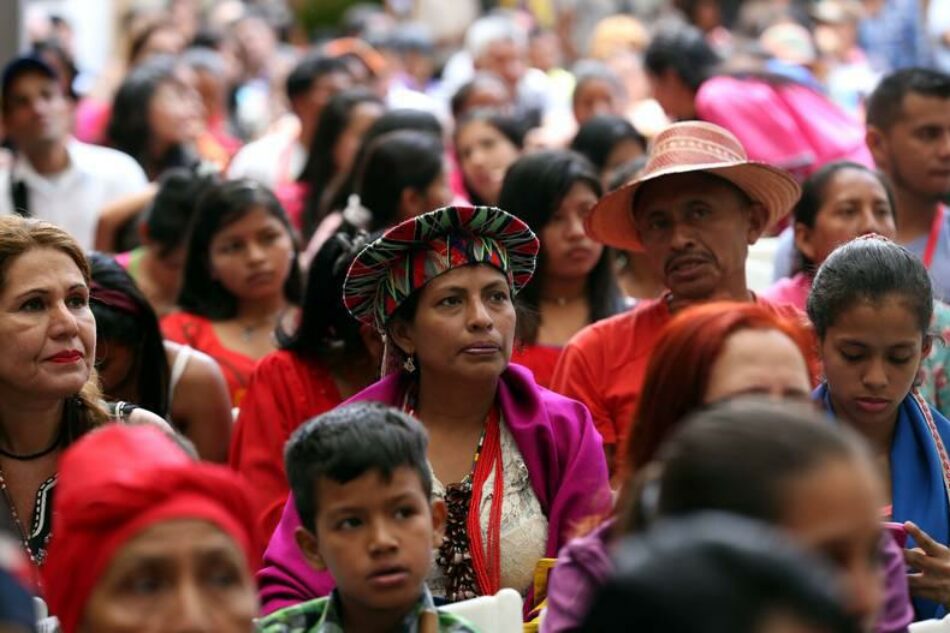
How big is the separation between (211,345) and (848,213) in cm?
220

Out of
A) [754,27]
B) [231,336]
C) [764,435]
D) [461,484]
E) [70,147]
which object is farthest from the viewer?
[754,27]

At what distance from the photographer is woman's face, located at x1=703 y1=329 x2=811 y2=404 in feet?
10.5

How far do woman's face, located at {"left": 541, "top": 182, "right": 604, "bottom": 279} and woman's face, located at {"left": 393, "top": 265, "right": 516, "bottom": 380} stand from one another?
1.60 meters

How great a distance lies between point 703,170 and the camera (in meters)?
5.10

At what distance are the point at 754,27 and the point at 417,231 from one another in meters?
10.4

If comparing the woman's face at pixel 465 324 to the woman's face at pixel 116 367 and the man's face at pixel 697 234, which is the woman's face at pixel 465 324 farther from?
the woman's face at pixel 116 367

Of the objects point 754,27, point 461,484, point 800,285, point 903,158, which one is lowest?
point 461,484

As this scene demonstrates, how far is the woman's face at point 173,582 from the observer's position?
8.93 feet

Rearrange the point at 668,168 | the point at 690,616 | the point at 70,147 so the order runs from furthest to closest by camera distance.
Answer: the point at 70,147, the point at 668,168, the point at 690,616

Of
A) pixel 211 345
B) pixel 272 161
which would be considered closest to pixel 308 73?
pixel 272 161

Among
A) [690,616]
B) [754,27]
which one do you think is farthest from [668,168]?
[754,27]

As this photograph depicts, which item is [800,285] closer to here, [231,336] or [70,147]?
[231,336]

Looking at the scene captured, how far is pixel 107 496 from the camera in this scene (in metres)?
2.80

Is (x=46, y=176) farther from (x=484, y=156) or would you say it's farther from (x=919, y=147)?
(x=919, y=147)
